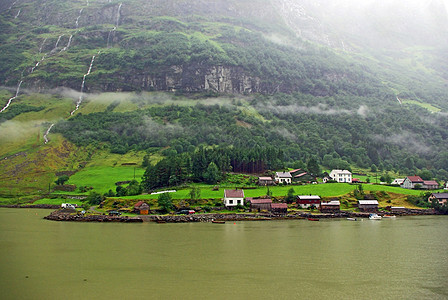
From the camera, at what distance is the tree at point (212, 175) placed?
11169 centimetres

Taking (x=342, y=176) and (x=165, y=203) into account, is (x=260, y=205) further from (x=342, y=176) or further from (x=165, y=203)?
(x=342, y=176)

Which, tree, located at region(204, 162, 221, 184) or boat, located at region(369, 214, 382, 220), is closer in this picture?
boat, located at region(369, 214, 382, 220)

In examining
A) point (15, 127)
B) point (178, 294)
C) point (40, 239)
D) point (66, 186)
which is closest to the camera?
point (178, 294)

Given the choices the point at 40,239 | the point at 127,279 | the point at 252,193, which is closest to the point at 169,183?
the point at 252,193

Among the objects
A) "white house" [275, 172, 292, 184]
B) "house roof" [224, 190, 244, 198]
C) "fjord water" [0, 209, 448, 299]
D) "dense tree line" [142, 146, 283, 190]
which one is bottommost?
"fjord water" [0, 209, 448, 299]

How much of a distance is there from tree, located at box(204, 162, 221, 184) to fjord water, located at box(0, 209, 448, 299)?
42.1 meters

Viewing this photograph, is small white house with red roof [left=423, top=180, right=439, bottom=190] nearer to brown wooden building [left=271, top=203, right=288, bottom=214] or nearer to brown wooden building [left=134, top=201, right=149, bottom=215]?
brown wooden building [left=271, top=203, right=288, bottom=214]

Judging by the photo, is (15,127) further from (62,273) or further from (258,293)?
(258,293)

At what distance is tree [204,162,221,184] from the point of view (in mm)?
111688

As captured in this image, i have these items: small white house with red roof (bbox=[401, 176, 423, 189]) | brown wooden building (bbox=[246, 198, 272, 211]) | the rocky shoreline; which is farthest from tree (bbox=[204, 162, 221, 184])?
small white house with red roof (bbox=[401, 176, 423, 189])

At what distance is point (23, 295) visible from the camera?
109 feet

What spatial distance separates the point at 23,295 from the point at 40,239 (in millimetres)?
27793

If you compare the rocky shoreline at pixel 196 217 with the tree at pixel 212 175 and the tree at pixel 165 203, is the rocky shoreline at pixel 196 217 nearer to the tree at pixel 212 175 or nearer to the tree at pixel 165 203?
the tree at pixel 165 203

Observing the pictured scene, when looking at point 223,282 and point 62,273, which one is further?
point 62,273
